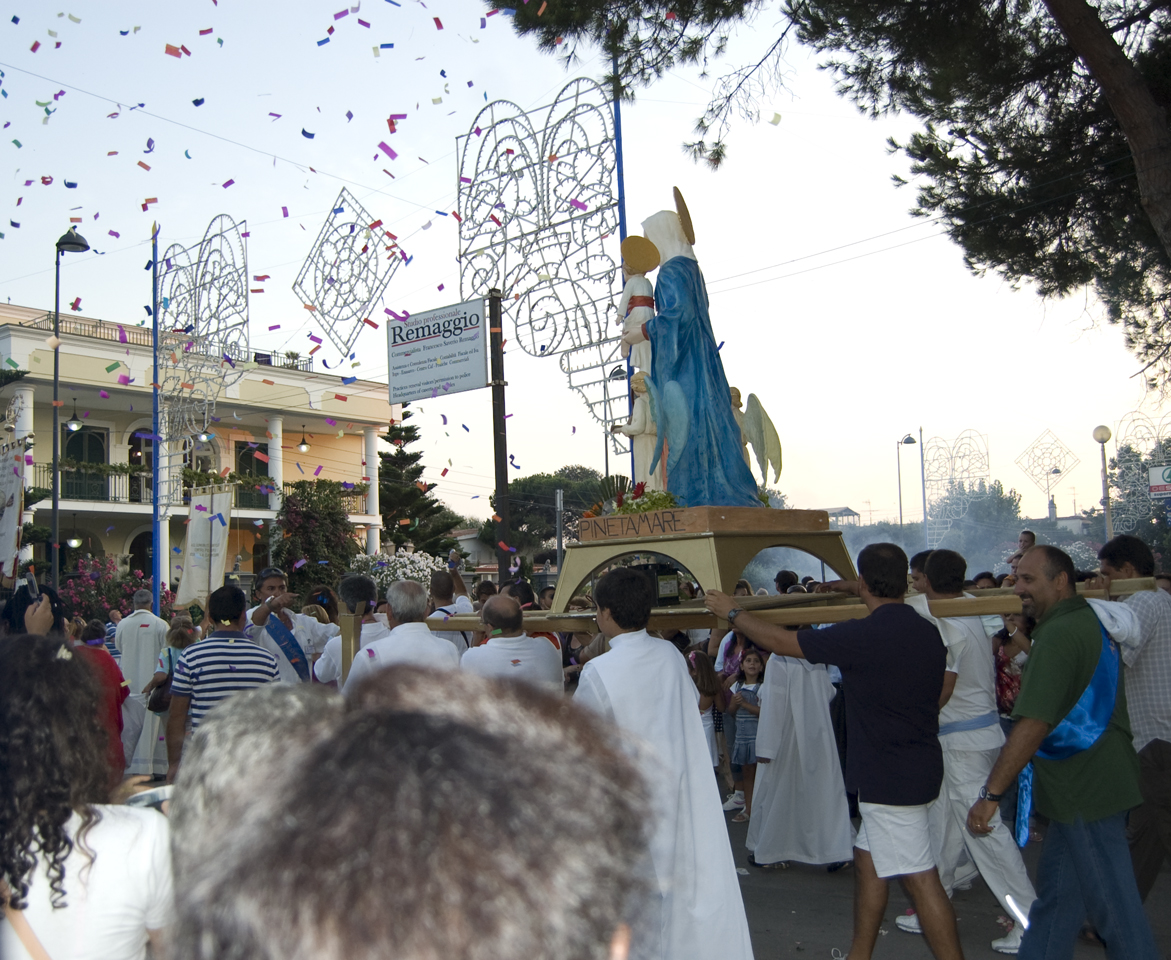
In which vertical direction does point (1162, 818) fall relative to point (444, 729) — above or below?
below

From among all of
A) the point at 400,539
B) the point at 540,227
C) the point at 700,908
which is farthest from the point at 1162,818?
the point at 400,539

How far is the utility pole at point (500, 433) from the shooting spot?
12.0 m

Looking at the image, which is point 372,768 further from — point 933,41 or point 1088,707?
point 933,41

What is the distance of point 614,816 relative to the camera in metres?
0.87

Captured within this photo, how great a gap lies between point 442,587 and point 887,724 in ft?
12.5

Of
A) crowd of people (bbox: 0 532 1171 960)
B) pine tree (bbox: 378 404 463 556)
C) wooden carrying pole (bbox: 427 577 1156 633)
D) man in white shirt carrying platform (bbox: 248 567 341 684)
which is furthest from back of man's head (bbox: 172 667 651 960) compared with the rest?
pine tree (bbox: 378 404 463 556)

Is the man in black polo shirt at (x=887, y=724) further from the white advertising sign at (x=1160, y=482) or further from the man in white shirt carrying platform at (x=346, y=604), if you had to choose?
the white advertising sign at (x=1160, y=482)

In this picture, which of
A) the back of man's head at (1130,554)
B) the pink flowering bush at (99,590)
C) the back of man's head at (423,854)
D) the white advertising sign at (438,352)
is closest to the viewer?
the back of man's head at (423,854)

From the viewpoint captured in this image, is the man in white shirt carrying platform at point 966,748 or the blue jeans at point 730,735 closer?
the man in white shirt carrying platform at point 966,748

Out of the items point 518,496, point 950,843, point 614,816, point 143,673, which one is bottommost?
point 950,843

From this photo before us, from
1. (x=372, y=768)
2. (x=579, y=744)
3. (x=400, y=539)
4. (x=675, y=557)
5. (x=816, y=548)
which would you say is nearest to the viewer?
(x=372, y=768)

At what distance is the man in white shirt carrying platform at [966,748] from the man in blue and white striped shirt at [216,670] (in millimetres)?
3255

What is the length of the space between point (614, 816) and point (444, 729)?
0.17 metres

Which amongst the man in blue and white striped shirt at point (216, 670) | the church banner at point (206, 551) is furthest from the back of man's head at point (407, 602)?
the church banner at point (206, 551)
